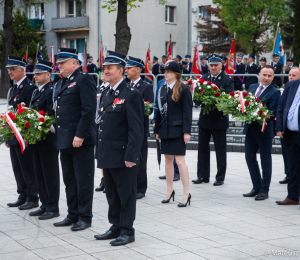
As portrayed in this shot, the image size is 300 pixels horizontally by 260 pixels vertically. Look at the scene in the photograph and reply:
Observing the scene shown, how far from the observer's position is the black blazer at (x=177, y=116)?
6566mm

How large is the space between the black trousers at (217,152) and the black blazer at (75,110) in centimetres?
333

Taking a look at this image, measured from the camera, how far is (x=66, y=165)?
564 centimetres

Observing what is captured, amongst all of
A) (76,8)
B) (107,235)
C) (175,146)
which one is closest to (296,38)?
(76,8)

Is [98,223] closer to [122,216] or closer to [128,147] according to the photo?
[122,216]

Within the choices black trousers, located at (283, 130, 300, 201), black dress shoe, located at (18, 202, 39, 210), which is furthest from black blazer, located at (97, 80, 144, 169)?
black trousers, located at (283, 130, 300, 201)

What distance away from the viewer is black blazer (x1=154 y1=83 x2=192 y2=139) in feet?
21.5

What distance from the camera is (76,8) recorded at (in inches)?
1460

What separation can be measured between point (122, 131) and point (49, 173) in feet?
5.64

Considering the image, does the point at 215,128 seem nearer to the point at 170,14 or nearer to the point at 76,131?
the point at 76,131

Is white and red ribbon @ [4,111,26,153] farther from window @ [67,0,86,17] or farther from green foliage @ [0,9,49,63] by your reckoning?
window @ [67,0,86,17]

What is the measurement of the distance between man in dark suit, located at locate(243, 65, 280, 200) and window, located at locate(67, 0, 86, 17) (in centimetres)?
3126

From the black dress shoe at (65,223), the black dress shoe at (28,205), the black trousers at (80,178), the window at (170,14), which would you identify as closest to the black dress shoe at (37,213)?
the black dress shoe at (28,205)

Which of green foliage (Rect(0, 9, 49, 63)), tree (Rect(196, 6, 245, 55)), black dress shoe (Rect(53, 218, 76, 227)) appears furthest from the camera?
tree (Rect(196, 6, 245, 55))

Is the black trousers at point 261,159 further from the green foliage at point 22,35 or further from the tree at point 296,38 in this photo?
the green foliage at point 22,35
